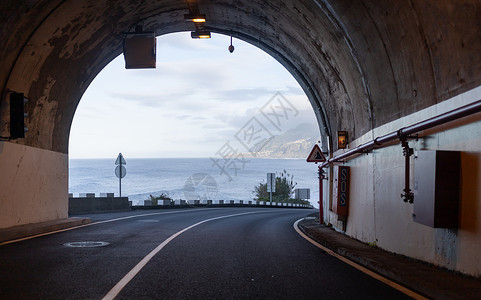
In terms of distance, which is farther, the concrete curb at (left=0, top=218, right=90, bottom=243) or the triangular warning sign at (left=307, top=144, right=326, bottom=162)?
the triangular warning sign at (left=307, top=144, right=326, bottom=162)

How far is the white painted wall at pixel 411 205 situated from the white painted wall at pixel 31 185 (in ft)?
29.3

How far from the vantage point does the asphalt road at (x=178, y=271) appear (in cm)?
657

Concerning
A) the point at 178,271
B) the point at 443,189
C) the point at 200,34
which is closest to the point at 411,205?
the point at 443,189

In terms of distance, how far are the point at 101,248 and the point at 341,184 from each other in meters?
6.91

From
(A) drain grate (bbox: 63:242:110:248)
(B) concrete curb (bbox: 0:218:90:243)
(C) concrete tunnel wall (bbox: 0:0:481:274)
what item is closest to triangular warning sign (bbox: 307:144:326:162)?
(C) concrete tunnel wall (bbox: 0:0:481:274)

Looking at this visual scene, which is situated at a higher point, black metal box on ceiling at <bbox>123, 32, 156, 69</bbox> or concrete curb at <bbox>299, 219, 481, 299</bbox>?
black metal box on ceiling at <bbox>123, 32, 156, 69</bbox>

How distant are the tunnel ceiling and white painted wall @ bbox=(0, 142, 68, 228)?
0.52 m

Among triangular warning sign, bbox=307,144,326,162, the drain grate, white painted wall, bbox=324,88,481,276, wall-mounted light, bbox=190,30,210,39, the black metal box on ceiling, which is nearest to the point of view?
white painted wall, bbox=324,88,481,276

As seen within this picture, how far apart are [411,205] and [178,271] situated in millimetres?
4183

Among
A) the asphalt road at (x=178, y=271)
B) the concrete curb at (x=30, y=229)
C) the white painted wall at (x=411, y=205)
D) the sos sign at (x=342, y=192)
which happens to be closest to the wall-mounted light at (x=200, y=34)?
the sos sign at (x=342, y=192)

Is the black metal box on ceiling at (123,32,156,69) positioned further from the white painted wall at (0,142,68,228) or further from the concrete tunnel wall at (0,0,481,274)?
the white painted wall at (0,142,68,228)

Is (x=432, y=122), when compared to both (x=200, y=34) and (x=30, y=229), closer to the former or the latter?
(x=30, y=229)

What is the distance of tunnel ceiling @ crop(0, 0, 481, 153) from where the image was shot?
7758 mm

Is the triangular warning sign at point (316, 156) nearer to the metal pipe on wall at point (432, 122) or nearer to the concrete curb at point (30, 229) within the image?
the metal pipe on wall at point (432, 122)
